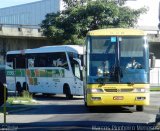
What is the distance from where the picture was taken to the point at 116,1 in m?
46.4

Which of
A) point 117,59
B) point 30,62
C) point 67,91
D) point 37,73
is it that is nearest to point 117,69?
point 117,59


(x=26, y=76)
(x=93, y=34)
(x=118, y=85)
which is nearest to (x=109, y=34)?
(x=93, y=34)

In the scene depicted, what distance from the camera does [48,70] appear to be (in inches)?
1420

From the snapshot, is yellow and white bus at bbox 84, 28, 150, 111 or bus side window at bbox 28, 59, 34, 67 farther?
bus side window at bbox 28, 59, 34, 67

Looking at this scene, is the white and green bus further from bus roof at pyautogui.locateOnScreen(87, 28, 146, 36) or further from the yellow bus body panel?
the yellow bus body panel

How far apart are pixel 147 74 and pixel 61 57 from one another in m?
12.8

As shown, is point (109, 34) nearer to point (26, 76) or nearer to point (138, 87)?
point (138, 87)

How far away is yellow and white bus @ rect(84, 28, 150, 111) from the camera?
22031mm

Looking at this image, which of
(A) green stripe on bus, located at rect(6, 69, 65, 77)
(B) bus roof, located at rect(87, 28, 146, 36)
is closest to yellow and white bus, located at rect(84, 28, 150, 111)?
(B) bus roof, located at rect(87, 28, 146, 36)

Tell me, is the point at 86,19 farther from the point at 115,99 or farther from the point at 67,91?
the point at 115,99

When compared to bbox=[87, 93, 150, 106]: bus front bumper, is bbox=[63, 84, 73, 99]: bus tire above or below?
below

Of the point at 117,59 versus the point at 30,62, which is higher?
the point at 117,59

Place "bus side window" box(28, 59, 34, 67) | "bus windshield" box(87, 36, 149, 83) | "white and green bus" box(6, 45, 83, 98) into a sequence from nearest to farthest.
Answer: "bus windshield" box(87, 36, 149, 83), "white and green bus" box(6, 45, 83, 98), "bus side window" box(28, 59, 34, 67)

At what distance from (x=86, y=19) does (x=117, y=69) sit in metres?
22.5
